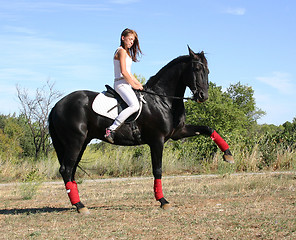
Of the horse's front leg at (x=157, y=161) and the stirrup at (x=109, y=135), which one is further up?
the stirrup at (x=109, y=135)

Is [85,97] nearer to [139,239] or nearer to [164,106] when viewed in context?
[164,106]

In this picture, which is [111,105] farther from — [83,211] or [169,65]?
[83,211]

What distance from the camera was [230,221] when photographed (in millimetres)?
6133

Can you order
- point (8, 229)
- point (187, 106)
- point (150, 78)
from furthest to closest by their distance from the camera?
point (187, 106) → point (150, 78) → point (8, 229)

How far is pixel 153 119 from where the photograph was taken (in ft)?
25.2

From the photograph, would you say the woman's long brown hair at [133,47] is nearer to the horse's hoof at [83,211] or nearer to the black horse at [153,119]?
the black horse at [153,119]

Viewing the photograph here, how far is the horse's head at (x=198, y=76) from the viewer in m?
7.50

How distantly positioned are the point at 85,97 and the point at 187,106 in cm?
4872

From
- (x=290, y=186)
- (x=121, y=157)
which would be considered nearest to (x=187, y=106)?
(x=121, y=157)

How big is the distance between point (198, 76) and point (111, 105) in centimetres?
182

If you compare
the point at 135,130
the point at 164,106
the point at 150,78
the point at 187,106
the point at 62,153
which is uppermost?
the point at 187,106

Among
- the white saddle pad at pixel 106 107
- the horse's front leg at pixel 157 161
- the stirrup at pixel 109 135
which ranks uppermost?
the white saddle pad at pixel 106 107

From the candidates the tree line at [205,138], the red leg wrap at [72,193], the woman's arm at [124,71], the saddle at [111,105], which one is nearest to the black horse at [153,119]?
the red leg wrap at [72,193]

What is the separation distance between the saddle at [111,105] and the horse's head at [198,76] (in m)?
1.04
